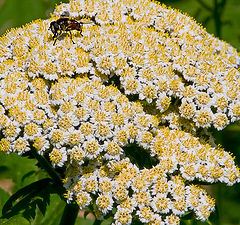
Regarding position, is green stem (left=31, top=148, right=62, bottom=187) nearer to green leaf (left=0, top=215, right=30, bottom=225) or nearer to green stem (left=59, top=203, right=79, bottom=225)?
green stem (left=59, top=203, right=79, bottom=225)

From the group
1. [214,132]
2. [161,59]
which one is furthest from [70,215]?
[161,59]

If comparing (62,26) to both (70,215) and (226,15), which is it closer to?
(70,215)

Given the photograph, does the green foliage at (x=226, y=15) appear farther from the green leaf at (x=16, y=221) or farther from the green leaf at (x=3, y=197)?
the green leaf at (x=16, y=221)

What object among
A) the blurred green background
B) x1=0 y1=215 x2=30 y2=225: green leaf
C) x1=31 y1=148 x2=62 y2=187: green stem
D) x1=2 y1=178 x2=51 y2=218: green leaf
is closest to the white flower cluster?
the blurred green background

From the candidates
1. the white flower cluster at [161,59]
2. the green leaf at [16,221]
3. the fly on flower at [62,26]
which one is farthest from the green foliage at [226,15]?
the green leaf at [16,221]

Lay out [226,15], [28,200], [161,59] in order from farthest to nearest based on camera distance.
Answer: [226,15], [161,59], [28,200]
